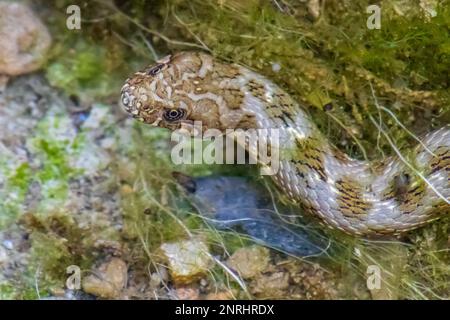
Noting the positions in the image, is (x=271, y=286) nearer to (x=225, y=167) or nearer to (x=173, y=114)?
(x=225, y=167)

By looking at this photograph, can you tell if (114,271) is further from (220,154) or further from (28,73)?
(28,73)

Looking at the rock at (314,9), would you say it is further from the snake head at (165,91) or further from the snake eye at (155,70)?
the snake eye at (155,70)

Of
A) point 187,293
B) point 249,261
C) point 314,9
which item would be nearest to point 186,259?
point 187,293

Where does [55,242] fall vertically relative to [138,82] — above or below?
below

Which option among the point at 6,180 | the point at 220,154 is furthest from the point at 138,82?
the point at 6,180

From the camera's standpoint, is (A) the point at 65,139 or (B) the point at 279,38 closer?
(B) the point at 279,38
